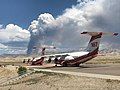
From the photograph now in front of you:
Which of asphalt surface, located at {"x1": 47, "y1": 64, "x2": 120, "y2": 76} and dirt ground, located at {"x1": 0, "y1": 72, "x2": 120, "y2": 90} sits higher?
asphalt surface, located at {"x1": 47, "y1": 64, "x2": 120, "y2": 76}

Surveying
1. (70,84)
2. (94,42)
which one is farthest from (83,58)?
(70,84)

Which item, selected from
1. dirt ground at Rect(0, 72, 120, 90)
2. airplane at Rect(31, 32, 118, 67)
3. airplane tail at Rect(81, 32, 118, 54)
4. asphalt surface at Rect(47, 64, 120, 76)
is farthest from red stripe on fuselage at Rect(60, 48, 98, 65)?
dirt ground at Rect(0, 72, 120, 90)

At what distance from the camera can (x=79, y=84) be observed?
39.8 meters

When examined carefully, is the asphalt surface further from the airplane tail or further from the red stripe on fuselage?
the airplane tail

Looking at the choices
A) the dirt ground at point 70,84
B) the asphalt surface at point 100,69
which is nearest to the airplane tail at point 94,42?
the asphalt surface at point 100,69

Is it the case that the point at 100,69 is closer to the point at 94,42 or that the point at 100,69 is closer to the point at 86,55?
the point at 86,55

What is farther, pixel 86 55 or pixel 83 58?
pixel 83 58

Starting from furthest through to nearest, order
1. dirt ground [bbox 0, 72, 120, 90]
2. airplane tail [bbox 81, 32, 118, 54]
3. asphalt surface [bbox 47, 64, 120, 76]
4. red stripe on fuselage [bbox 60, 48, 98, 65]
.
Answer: airplane tail [bbox 81, 32, 118, 54] → red stripe on fuselage [bbox 60, 48, 98, 65] → asphalt surface [bbox 47, 64, 120, 76] → dirt ground [bbox 0, 72, 120, 90]

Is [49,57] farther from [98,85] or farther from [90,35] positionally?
[98,85]

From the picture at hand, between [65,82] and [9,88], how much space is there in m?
10.3

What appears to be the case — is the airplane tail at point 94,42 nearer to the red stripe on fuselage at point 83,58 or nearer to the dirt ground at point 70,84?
the red stripe on fuselage at point 83,58

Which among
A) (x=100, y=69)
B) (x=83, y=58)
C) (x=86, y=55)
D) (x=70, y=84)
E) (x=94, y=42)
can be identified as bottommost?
(x=70, y=84)

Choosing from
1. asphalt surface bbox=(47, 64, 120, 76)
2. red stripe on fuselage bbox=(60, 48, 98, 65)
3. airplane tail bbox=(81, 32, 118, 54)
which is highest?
airplane tail bbox=(81, 32, 118, 54)

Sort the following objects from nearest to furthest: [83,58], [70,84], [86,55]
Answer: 1. [70,84]
2. [86,55]
3. [83,58]
